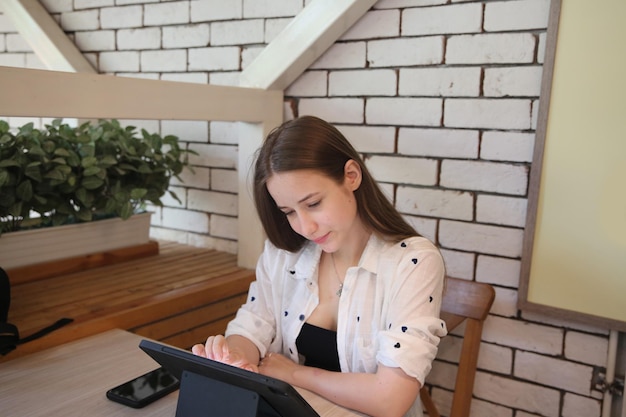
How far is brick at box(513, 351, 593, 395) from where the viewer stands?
5.70ft

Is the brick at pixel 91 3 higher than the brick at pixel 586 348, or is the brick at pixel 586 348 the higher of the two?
the brick at pixel 91 3

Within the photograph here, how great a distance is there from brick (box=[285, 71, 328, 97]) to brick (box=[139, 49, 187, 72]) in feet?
1.86

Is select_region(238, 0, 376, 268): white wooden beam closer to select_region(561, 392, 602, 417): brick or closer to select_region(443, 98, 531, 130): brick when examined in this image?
select_region(443, 98, 531, 130): brick

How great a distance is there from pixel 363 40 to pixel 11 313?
142 cm

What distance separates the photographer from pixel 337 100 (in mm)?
Result: 2088

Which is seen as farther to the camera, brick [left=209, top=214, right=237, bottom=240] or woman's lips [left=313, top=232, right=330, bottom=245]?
brick [left=209, top=214, right=237, bottom=240]

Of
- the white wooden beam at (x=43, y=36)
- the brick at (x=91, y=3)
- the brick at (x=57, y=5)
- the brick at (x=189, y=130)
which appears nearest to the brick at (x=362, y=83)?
the brick at (x=189, y=130)

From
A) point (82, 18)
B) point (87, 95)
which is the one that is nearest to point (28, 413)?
point (87, 95)

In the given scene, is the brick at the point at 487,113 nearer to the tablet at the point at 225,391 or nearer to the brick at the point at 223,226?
the brick at the point at 223,226

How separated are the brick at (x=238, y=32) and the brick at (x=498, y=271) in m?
1.20

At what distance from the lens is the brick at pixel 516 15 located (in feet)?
5.49

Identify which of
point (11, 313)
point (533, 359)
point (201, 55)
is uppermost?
point (201, 55)

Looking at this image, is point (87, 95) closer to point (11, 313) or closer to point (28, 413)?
point (11, 313)

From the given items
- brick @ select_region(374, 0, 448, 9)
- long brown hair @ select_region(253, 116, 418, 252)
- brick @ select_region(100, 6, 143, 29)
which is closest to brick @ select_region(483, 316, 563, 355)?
long brown hair @ select_region(253, 116, 418, 252)
